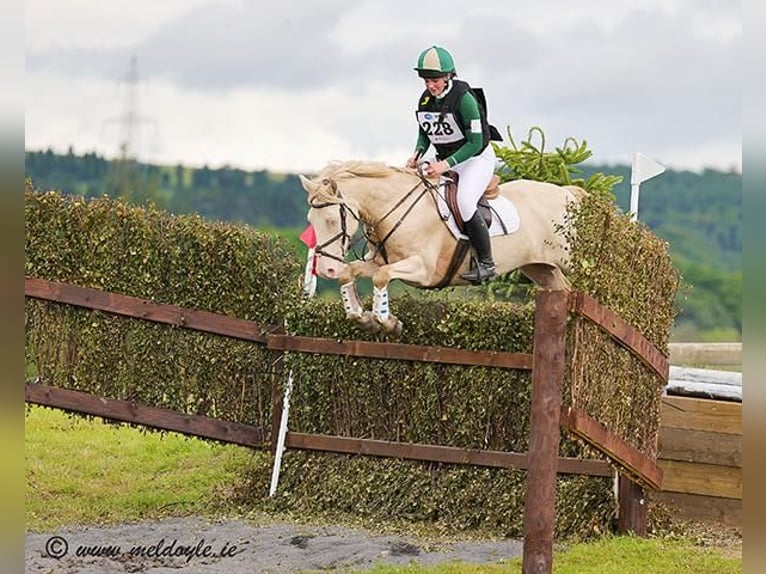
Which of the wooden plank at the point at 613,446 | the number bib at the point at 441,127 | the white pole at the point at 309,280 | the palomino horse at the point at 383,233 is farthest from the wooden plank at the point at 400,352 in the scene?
the number bib at the point at 441,127

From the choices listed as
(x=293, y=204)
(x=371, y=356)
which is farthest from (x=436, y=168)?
(x=293, y=204)

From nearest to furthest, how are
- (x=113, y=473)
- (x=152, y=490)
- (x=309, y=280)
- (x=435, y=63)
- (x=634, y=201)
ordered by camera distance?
(x=435, y=63), (x=634, y=201), (x=309, y=280), (x=152, y=490), (x=113, y=473)

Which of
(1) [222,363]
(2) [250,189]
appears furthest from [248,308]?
(2) [250,189]

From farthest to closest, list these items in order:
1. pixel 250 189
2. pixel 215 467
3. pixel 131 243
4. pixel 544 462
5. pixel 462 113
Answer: pixel 250 189 → pixel 215 467 → pixel 131 243 → pixel 462 113 → pixel 544 462

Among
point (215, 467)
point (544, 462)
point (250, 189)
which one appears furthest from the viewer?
point (250, 189)

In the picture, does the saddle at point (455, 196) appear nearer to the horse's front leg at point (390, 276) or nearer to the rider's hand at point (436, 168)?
the rider's hand at point (436, 168)

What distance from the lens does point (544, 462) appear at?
16.2 ft

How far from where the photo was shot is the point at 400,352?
286 inches

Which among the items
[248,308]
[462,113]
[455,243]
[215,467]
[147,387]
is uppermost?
[462,113]

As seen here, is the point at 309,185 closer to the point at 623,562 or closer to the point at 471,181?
the point at 471,181

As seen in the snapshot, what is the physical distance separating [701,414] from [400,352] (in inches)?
79.2

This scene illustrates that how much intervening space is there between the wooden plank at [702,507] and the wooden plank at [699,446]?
26 centimetres
